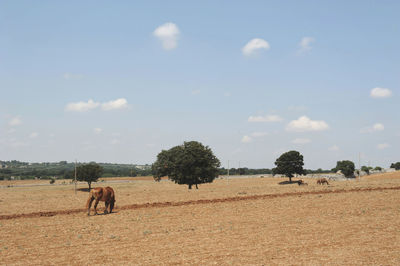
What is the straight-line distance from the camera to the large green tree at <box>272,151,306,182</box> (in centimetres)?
10019

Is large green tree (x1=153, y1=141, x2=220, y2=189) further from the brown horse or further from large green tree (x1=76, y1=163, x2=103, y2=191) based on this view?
the brown horse

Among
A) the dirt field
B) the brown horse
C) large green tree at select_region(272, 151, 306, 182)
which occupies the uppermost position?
large green tree at select_region(272, 151, 306, 182)

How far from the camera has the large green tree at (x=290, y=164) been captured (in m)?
100

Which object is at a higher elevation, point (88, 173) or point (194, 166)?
point (194, 166)

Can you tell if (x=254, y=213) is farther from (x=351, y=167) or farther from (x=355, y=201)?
(x=351, y=167)

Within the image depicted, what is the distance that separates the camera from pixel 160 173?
12262 cm

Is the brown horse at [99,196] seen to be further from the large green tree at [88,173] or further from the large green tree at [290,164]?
the large green tree at [290,164]

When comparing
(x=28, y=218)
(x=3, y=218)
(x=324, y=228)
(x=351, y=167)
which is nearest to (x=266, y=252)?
(x=324, y=228)

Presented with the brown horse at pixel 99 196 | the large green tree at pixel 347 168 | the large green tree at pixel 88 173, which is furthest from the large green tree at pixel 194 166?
the large green tree at pixel 347 168

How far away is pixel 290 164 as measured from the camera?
100m

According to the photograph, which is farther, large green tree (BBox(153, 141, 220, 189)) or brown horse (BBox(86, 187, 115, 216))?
large green tree (BBox(153, 141, 220, 189))

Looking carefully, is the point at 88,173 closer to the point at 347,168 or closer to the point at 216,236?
the point at 216,236

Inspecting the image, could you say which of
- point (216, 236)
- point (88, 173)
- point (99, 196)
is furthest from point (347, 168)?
point (216, 236)

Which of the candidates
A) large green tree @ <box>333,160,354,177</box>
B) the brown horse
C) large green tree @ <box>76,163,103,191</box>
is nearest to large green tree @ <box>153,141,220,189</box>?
large green tree @ <box>76,163,103,191</box>
